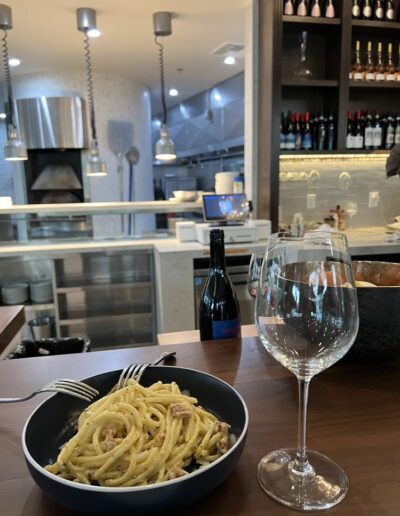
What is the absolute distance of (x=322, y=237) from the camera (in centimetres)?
55

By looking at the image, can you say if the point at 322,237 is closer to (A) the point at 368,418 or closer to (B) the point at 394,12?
(A) the point at 368,418

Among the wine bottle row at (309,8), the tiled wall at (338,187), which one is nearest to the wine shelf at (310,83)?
the wine bottle row at (309,8)

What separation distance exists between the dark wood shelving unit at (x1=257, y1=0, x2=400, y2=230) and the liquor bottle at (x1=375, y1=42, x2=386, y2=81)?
6cm

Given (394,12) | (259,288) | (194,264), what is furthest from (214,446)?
(394,12)

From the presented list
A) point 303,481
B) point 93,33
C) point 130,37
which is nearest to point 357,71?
point 130,37

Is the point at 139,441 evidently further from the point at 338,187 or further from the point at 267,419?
the point at 338,187

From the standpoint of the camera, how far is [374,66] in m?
3.10

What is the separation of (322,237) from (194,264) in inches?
82.1

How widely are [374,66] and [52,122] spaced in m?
3.78

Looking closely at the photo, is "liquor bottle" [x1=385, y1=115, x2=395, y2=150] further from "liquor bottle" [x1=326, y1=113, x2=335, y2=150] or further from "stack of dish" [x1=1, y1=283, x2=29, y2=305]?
"stack of dish" [x1=1, y1=283, x2=29, y2=305]

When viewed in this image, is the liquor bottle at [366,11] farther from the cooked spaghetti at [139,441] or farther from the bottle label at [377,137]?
the cooked spaghetti at [139,441]

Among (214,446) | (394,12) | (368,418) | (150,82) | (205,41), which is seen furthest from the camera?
(150,82)

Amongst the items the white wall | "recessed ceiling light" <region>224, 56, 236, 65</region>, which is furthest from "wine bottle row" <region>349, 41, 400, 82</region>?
the white wall

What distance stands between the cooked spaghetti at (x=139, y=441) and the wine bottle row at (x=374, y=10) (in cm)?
319
